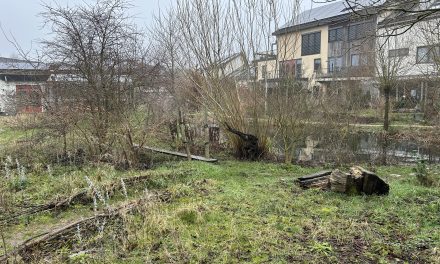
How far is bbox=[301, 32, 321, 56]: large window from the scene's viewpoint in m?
34.1

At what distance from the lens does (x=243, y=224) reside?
167 inches

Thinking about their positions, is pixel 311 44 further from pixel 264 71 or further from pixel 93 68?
pixel 93 68

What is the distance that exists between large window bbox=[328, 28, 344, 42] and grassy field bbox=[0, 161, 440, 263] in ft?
93.0

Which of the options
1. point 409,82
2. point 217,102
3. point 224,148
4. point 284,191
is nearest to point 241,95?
point 217,102

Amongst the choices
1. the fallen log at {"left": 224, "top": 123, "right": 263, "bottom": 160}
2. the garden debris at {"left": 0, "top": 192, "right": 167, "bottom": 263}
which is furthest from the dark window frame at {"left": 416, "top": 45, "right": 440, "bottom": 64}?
the garden debris at {"left": 0, "top": 192, "right": 167, "bottom": 263}

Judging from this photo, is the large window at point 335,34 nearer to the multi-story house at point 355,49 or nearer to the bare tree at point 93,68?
the multi-story house at point 355,49

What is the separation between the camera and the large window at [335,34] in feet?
104

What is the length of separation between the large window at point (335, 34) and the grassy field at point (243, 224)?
28.3 metres

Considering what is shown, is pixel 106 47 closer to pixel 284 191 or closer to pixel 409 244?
pixel 284 191

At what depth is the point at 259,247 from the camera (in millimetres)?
3584

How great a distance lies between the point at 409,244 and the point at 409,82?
1975 centimetres

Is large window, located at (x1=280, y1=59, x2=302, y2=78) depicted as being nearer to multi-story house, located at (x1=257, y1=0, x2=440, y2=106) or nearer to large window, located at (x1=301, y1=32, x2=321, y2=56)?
multi-story house, located at (x1=257, y1=0, x2=440, y2=106)

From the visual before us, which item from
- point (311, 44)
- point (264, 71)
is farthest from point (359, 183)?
point (311, 44)

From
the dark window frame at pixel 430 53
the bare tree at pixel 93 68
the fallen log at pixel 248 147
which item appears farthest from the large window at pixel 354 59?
the bare tree at pixel 93 68
